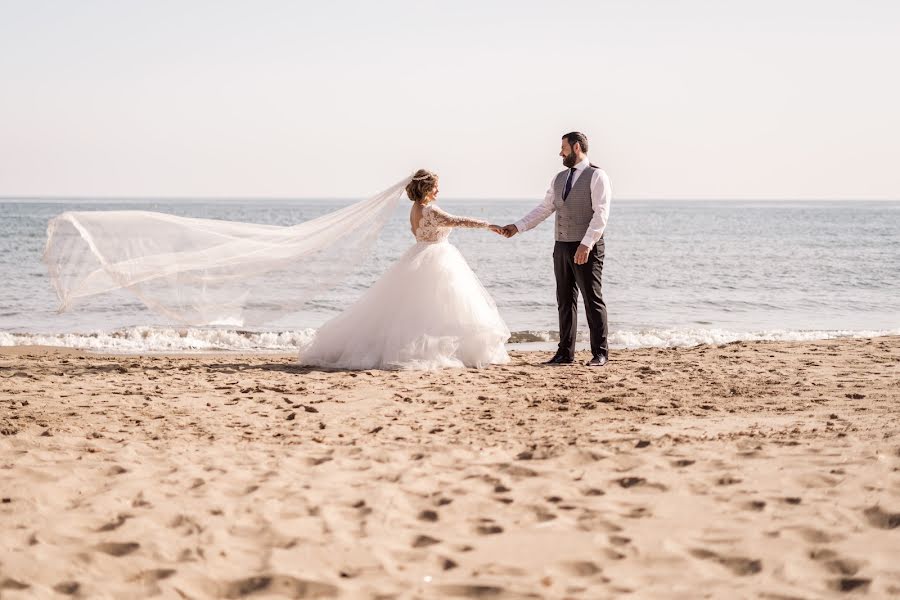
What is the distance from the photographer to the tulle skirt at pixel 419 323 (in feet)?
29.5

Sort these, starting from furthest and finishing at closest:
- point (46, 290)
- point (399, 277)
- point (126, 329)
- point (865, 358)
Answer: point (46, 290) → point (126, 329) → point (865, 358) → point (399, 277)

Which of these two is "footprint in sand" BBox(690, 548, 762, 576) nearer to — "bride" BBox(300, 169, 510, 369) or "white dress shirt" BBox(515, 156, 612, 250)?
"bride" BBox(300, 169, 510, 369)

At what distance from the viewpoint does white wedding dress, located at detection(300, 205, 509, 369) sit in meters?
9.01

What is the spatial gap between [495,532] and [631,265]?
2646 cm

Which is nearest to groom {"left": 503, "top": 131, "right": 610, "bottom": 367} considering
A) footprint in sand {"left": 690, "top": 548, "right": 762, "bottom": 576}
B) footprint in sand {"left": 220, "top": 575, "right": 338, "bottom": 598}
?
footprint in sand {"left": 690, "top": 548, "right": 762, "bottom": 576}

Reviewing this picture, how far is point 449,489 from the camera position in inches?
187

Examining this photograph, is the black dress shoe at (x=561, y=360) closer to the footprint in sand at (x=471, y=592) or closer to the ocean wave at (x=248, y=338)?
the ocean wave at (x=248, y=338)

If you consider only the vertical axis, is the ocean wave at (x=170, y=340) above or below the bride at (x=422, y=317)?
below

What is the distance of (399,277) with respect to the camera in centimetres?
922

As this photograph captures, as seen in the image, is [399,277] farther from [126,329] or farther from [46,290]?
[46,290]

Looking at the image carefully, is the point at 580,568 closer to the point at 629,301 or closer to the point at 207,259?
the point at 207,259

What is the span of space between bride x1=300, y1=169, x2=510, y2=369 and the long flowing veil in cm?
62

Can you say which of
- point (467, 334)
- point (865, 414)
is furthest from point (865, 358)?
point (467, 334)

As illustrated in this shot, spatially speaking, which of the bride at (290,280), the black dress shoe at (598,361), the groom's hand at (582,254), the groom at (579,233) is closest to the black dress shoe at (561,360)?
the groom at (579,233)
